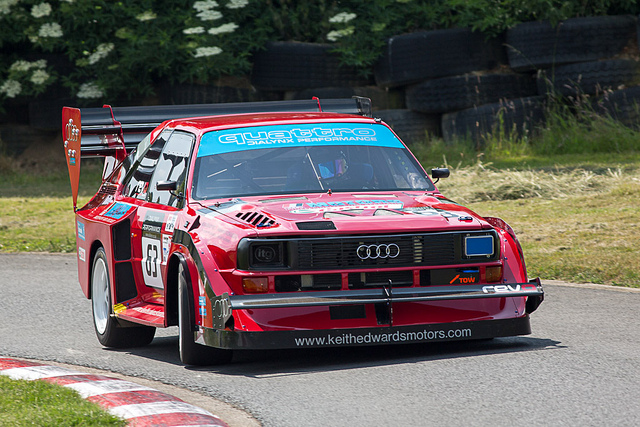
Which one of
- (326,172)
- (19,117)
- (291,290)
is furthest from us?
(19,117)

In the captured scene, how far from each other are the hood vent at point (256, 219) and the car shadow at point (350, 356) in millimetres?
902

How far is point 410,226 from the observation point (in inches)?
257

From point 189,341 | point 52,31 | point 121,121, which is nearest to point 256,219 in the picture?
point 189,341

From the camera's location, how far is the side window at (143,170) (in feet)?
26.9

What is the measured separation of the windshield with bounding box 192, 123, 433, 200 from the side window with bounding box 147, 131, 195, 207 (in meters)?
0.15

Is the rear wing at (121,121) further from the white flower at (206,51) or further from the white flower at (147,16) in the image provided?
the white flower at (147,16)

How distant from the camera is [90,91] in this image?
22250 mm

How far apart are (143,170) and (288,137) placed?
4.24ft

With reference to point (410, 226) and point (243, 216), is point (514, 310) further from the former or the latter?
point (243, 216)

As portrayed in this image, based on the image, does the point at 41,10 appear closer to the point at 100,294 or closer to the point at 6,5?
the point at 6,5

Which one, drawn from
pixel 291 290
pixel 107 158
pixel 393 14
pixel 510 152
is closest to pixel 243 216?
pixel 291 290

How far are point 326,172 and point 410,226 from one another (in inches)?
49.1

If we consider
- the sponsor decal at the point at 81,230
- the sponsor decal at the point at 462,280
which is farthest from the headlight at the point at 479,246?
the sponsor decal at the point at 81,230

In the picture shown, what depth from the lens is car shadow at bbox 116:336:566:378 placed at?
6.65 meters
